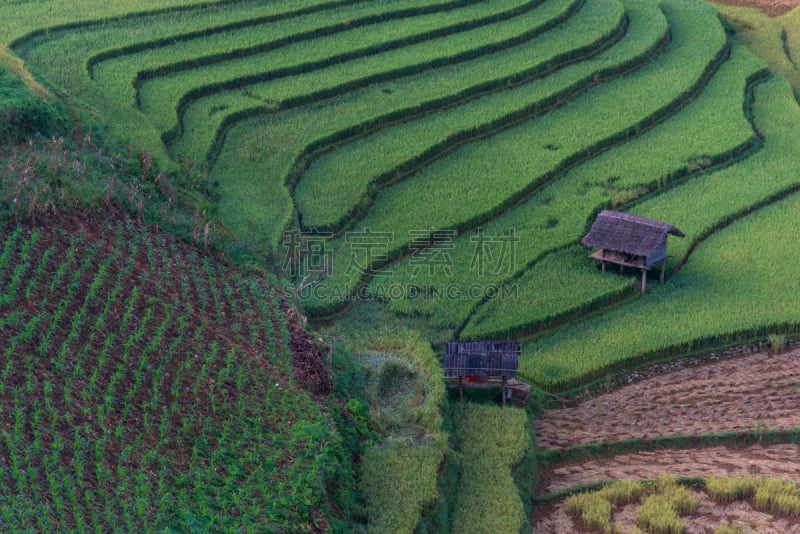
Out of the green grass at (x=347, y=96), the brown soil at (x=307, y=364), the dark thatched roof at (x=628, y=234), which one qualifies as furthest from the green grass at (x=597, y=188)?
the green grass at (x=347, y=96)

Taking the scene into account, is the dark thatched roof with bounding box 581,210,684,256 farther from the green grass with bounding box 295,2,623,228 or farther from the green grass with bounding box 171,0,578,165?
the green grass with bounding box 171,0,578,165

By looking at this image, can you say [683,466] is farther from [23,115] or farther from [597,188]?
[23,115]

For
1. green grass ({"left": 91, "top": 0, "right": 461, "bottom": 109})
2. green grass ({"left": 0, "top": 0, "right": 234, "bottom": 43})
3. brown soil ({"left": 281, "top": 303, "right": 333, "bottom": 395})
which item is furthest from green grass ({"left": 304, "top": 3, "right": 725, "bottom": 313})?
green grass ({"left": 0, "top": 0, "right": 234, "bottom": 43})

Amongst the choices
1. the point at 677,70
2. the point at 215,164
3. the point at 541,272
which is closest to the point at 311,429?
the point at 541,272

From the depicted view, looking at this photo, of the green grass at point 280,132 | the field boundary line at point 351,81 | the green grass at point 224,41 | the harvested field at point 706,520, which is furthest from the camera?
the green grass at point 224,41

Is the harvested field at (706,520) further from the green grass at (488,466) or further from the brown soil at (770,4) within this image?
the brown soil at (770,4)
